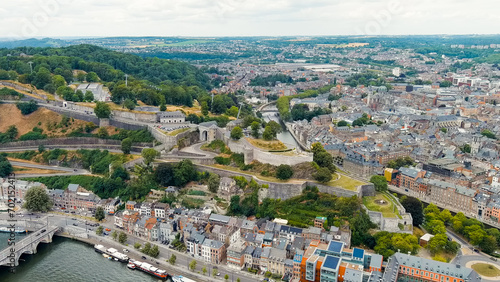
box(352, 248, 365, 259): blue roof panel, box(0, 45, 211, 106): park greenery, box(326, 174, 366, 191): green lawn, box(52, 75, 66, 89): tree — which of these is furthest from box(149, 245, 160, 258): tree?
box(52, 75, 66, 89): tree

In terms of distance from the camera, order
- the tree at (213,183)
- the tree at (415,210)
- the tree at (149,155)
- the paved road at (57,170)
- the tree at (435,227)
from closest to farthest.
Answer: the tree at (435,227) < the tree at (415,210) < the tree at (213,183) < the tree at (149,155) < the paved road at (57,170)

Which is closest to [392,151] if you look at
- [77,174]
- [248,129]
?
[248,129]

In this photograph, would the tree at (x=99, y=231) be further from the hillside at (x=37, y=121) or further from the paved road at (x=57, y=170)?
the hillside at (x=37, y=121)

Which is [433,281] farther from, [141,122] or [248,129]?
[141,122]

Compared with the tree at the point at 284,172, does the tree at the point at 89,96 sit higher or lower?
higher

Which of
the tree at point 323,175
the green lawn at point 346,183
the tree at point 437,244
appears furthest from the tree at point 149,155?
the tree at point 437,244

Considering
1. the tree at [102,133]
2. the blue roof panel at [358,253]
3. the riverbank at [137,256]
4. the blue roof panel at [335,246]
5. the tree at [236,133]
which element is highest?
the tree at [236,133]

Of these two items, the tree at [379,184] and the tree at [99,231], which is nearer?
the tree at [99,231]
